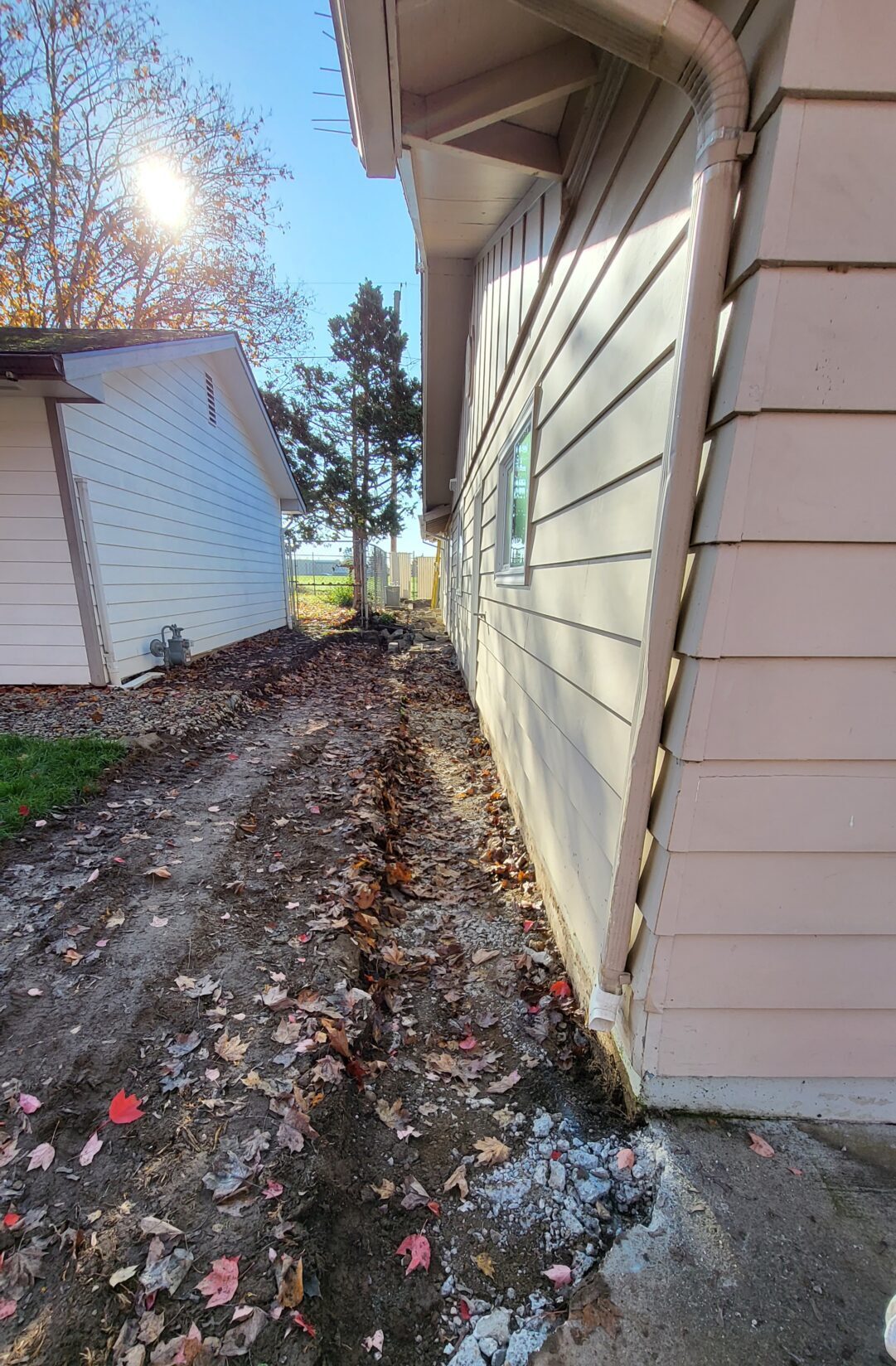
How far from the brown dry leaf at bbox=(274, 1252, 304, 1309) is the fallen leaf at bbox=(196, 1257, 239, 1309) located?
98 mm

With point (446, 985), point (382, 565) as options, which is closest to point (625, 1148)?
point (446, 985)

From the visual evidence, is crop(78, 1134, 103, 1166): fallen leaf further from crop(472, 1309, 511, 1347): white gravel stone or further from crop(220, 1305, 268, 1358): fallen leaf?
crop(472, 1309, 511, 1347): white gravel stone

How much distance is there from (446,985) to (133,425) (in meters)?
7.57

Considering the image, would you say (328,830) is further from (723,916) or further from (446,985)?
(723,916)

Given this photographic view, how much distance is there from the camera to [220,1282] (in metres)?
1.23

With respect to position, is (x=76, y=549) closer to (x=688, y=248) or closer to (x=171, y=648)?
(x=171, y=648)

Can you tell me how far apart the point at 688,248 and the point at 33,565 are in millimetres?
6892

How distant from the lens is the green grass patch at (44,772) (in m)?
3.23

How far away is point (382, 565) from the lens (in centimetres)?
1900

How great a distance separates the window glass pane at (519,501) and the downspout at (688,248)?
6.74 ft

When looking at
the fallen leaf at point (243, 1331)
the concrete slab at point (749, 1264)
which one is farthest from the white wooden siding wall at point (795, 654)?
the fallen leaf at point (243, 1331)

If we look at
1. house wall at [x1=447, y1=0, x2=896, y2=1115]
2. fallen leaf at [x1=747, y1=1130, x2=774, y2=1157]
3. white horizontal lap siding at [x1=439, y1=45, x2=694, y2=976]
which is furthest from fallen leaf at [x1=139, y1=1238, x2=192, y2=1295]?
fallen leaf at [x1=747, y1=1130, x2=774, y2=1157]

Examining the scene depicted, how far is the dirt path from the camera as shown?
1216mm

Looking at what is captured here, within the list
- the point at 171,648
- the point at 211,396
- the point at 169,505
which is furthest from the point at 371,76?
the point at 211,396
